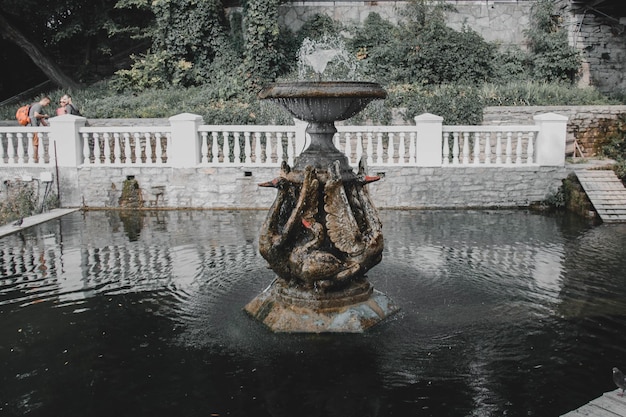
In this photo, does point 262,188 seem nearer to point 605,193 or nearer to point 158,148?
point 158,148

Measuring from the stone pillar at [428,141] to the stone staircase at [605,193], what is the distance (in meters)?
2.58

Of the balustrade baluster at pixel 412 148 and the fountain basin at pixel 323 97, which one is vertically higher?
the fountain basin at pixel 323 97

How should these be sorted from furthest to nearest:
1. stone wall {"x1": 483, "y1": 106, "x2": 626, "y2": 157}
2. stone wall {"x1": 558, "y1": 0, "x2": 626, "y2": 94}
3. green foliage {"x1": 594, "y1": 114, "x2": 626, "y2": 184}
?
stone wall {"x1": 558, "y1": 0, "x2": 626, "y2": 94} → stone wall {"x1": 483, "y1": 106, "x2": 626, "y2": 157} → green foliage {"x1": 594, "y1": 114, "x2": 626, "y2": 184}

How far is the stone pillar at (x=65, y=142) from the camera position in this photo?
12.5 meters

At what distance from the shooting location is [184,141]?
12.4 metres

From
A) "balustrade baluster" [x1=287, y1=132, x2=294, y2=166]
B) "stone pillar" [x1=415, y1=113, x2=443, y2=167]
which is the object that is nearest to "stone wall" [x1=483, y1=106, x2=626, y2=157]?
"stone pillar" [x1=415, y1=113, x2=443, y2=167]

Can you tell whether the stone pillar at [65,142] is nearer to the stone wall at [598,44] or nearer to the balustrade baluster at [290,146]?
the balustrade baluster at [290,146]

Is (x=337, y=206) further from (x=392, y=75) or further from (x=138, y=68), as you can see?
(x=138, y=68)

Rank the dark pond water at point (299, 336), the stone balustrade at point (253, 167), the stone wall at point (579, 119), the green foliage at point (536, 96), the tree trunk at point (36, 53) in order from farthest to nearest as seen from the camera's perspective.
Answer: the tree trunk at point (36, 53) < the green foliage at point (536, 96) < the stone wall at point (579, 119) < the stone balustrade at point (253, 167) < the dark pond water at point (299, 336)

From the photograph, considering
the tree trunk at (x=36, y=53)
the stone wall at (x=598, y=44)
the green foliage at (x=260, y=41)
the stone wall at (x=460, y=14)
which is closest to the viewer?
the green foliage at (x=260, y=41)

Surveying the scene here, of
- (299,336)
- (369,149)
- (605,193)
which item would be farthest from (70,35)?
(299,336)

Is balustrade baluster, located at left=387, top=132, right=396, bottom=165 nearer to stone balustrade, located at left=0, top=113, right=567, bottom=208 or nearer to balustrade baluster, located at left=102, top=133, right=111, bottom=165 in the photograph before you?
stone balustrade, located at left=0, top=113, right=567, bottom=208

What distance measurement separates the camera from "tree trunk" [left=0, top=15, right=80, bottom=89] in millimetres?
20438

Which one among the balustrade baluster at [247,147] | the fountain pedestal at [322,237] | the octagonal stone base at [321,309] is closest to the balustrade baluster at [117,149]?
the balustrade baluster at [247,147]
